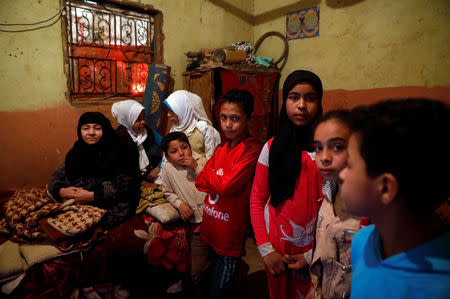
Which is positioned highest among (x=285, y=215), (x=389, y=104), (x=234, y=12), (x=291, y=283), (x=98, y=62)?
(x=234, y=12)

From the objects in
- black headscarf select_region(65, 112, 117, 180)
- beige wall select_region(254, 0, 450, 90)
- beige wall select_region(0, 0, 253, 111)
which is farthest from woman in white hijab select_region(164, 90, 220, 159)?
beige wall select_region(254, 0, 450, 90)

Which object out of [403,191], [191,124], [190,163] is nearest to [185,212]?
[190,163]

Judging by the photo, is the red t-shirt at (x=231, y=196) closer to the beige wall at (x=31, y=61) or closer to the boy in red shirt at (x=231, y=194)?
the boy in red shirt at (x=231, y=194)

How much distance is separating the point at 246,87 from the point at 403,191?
3529 mm

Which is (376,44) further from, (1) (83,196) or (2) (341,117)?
(1) (83,196)

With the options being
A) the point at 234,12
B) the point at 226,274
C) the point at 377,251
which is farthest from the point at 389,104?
the point at 234,12

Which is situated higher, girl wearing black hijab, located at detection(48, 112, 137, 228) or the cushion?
girl wearing black hijab, located at detection(48, 112, 137, 228)

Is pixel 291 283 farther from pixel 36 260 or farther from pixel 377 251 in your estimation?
pixel 36 260

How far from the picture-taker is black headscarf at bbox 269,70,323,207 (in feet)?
4.30

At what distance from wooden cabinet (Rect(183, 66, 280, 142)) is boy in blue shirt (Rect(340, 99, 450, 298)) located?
3.18 metres

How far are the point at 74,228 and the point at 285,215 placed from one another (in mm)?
1576

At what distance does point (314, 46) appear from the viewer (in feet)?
12.9

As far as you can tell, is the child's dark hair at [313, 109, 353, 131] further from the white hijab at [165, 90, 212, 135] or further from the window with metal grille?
the window with metal grille

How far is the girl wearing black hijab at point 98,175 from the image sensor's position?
223 centimetres
